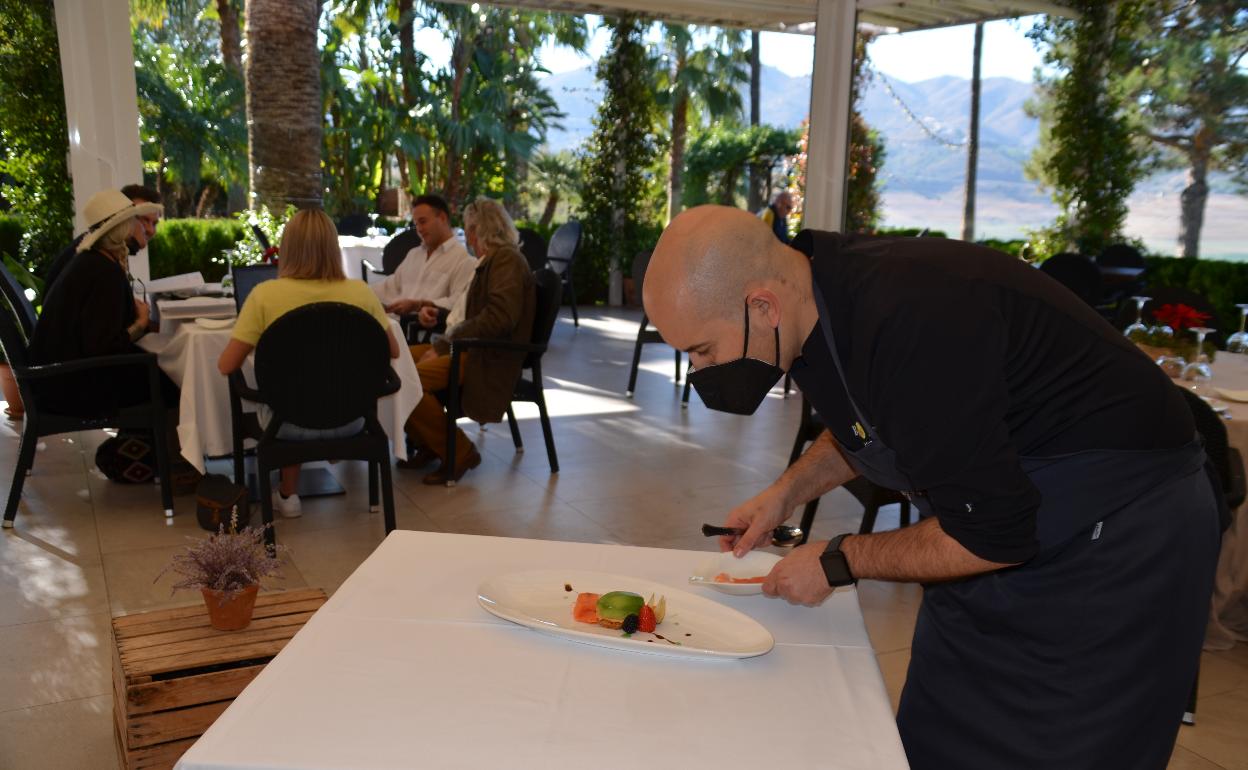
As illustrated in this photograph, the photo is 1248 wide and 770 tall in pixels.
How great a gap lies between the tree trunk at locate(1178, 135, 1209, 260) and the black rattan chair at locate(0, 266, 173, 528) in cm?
973

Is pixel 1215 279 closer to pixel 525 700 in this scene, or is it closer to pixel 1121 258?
pixel 1121 258

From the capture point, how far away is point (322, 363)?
145 inches

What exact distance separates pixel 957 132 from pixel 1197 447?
54.2 ft

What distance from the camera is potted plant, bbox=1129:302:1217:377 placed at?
3.74 meters

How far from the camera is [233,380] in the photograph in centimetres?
390

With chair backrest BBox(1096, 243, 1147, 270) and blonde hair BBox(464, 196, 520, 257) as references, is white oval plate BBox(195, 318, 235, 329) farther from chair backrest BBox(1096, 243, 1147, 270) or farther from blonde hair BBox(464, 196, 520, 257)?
chair backrest BBox(1096, 243, 1147, 270)

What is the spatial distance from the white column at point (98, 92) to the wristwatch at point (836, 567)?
21.7 feet

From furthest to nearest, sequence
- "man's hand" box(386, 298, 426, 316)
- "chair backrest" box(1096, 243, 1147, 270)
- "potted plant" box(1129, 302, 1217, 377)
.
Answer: "chair backrest" box(1096, 243, 1147, 270), "man's hand" box(386, 298, 426, 316), "potted plant" box(1129, 302, 1217, 377)

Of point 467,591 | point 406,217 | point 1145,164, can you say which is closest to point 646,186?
point 406,217

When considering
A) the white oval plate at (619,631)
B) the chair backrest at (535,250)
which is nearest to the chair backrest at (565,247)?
the chair backrest at (535,250)

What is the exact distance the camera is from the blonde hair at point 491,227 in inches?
206

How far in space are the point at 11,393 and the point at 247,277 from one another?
8.00 feet

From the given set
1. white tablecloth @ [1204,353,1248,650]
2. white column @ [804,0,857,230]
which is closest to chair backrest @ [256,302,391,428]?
white tablecloth @ [1204,353,1248,650]

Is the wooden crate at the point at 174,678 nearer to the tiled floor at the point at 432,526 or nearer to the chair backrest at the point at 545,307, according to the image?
the tiled floor at the point at 432,526
